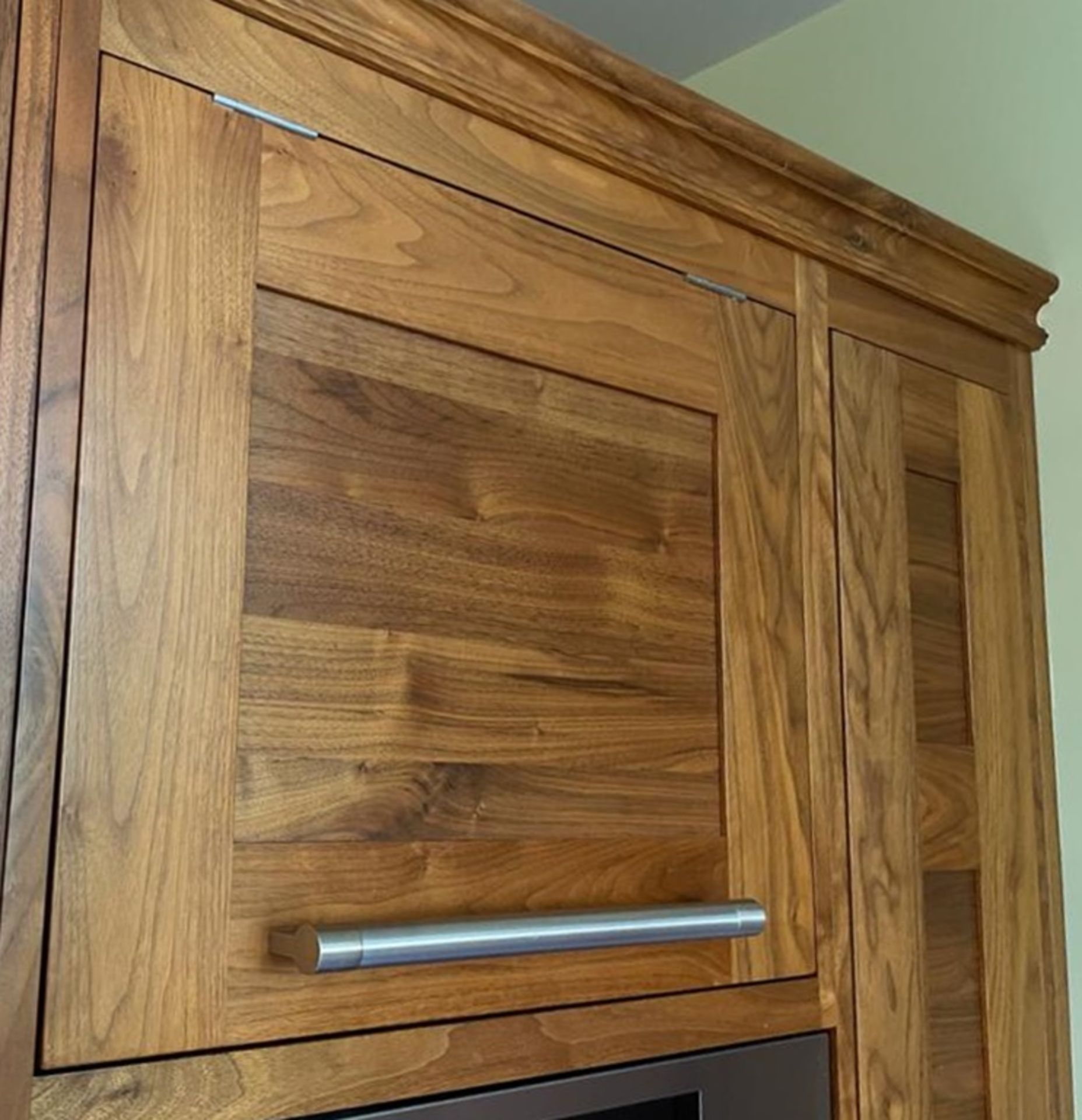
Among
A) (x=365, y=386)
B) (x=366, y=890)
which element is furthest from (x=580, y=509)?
(x=366, y=890)

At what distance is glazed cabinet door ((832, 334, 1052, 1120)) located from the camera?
1055 millimetres

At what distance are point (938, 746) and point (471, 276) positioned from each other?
60cm

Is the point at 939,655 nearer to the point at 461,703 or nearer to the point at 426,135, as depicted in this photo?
the point at 461,703

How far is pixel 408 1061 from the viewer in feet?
2.41

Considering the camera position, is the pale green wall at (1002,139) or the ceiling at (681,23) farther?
the ceiling at (681,23)

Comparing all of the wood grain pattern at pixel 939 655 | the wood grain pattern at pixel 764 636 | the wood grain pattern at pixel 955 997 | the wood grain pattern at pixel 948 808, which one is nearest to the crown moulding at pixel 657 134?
the wood grain pattern at pixel 764 636

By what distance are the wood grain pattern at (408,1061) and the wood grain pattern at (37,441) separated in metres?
0.05

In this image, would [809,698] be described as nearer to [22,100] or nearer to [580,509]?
[580,509]

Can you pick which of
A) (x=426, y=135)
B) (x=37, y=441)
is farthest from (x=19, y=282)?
(x=426, y=135)

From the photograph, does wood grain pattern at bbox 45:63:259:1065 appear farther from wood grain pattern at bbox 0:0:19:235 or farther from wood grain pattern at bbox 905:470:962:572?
wood grain pattern at bbox 905:470:962:572

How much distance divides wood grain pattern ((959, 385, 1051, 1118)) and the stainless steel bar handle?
1.22ft

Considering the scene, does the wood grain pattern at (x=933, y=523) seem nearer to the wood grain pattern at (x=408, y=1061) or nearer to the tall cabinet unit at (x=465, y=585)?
the tall cabinet unit at (x=465, y=585)

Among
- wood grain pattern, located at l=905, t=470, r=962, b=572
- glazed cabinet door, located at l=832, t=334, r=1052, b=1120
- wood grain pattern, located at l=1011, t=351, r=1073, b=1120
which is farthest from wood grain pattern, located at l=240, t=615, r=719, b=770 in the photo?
wood grain pattern, located at l=1011, t=351, r=1073, b=1120

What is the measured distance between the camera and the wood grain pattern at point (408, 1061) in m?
0.63
